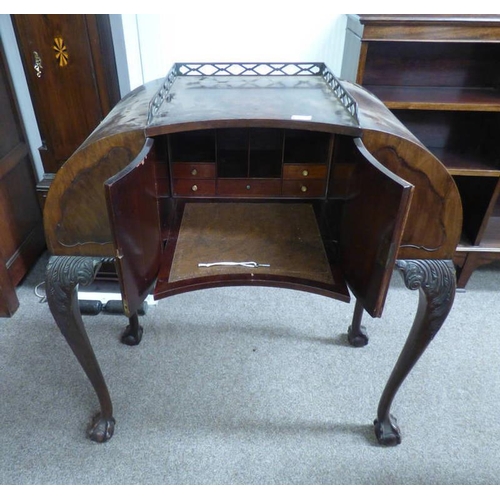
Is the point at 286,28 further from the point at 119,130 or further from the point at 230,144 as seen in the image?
the point at 119,130

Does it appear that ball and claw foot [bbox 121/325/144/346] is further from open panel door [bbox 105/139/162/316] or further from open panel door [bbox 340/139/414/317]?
open panel door [bbox 340/139/414/317]

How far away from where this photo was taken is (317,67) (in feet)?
3.69

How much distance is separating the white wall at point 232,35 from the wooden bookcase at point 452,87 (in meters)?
0.10

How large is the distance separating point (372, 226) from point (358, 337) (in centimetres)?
66

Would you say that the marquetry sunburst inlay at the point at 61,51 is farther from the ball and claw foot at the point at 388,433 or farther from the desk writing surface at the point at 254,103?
the ball and claw foot at the point at 388,433

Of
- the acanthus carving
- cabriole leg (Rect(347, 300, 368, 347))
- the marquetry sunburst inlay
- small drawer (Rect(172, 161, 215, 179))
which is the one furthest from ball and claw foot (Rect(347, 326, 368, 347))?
the marquetry sunburst inlay

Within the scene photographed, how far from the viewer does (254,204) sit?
1105 mm

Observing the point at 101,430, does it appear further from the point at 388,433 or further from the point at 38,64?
the point at 38,64

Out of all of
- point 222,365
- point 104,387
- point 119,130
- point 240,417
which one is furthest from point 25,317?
point 119,130

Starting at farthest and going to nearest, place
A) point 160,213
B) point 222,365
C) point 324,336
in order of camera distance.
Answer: point 324,336
point 222,365
point 160,213

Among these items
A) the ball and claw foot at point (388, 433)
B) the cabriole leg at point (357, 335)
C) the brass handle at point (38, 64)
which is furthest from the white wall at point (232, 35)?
the ball and claw foot at point (388, 433)

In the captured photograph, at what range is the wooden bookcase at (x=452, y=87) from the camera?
1.19m

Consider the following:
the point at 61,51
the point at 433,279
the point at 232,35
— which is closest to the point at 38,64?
the point at 61,51

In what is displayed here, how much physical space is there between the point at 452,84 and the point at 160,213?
112 centimetres
